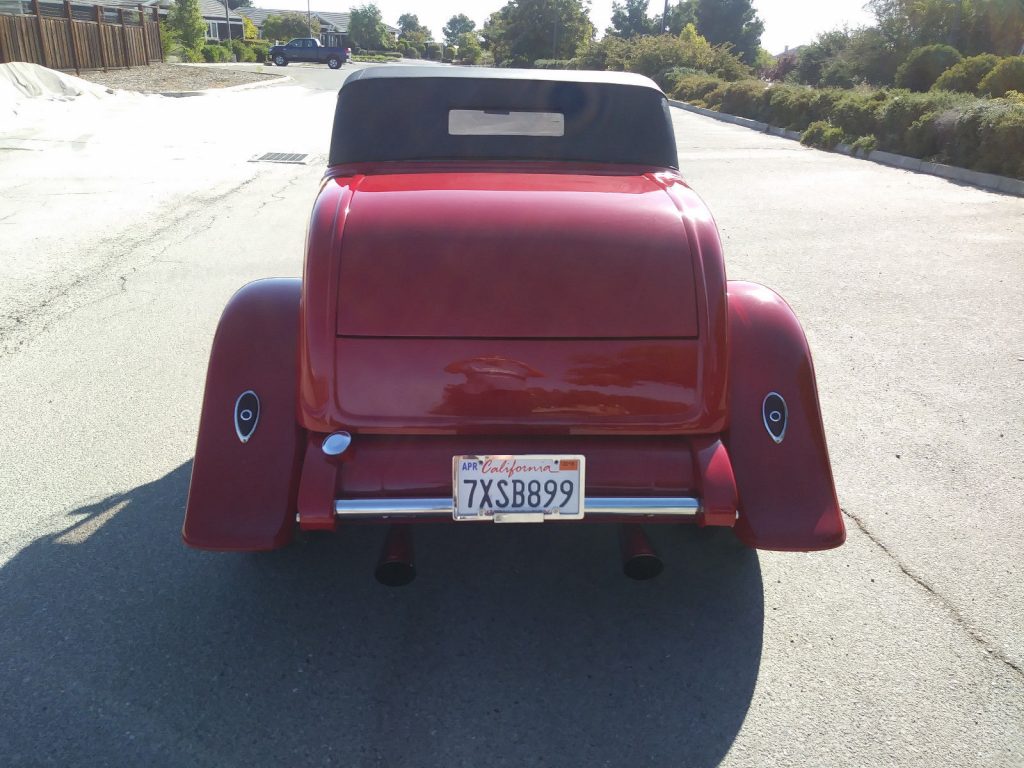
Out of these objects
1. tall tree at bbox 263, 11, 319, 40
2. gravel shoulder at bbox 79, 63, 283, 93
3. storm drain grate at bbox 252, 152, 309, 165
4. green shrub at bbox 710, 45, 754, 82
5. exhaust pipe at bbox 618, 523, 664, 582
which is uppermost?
tall tree at bbox 263, 11, 319, 40

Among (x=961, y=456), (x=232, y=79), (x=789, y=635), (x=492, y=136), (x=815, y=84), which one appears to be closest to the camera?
(x=789, y=635)

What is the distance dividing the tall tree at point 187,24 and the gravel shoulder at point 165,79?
12.7 metres

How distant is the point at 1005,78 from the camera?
16797 millimetres

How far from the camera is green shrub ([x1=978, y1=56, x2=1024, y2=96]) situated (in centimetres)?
1659

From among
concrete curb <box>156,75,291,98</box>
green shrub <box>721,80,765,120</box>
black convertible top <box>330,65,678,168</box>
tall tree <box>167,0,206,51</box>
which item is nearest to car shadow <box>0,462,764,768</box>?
black convertible top <box>330,65,678,168</box>

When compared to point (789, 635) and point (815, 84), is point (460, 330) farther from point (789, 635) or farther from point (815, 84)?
point (815, 84)

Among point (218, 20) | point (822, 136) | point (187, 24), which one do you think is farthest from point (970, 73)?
point (218, 20)

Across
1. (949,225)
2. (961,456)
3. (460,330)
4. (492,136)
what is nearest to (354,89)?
(492,136)

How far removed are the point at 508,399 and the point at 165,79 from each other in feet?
102

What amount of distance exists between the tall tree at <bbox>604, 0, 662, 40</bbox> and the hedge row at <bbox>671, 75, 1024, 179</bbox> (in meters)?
64.4

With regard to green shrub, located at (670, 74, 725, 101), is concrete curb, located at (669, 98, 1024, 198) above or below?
below

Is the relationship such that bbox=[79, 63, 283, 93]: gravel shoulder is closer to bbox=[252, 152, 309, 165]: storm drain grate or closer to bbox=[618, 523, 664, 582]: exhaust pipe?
bbox=[252, 152, 309, 165]: storm drain grate

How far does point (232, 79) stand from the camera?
1246 inches

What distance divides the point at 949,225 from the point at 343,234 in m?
9.00
